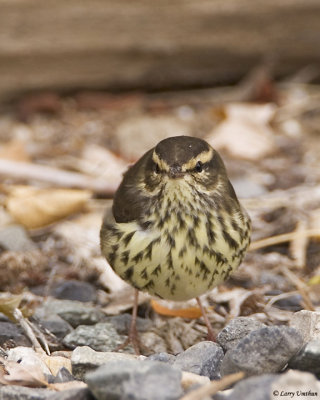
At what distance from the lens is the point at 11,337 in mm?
3627

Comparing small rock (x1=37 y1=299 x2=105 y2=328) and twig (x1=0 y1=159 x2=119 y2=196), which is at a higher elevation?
twig (x1=0 y1=159 x2=119 y2=196)

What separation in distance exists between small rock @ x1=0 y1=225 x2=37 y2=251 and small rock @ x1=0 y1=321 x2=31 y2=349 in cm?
98

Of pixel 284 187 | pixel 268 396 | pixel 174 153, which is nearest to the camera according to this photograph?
pixel 268 396

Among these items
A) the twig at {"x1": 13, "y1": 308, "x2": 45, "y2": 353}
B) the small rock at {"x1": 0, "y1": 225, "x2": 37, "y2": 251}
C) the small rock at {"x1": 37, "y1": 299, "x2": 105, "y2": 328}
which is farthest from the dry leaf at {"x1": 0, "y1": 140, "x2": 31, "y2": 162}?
the twig at {"x1": 13, "y1": 308, "x2": 45, "y2": 353}

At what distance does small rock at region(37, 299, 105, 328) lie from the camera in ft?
12.8

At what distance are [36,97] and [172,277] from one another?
325 centimetres

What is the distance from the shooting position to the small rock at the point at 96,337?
3.66m

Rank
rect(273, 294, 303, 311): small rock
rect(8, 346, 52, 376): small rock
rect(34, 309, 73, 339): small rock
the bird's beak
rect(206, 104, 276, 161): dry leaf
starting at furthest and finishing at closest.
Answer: rect(206, 104, 276, 161): dry leaf, rect(273, 294, 303, 311): small rock, rect(34, 309, 73, 339): small rock, the bird's beak, rect(8, 346, 52, 376): small rock

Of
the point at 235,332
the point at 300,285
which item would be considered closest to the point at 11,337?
the point at 235,332

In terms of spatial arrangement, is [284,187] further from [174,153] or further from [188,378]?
[188,378]

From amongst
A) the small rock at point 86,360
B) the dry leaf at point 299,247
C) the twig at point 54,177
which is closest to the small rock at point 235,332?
the small rock at point 86,360

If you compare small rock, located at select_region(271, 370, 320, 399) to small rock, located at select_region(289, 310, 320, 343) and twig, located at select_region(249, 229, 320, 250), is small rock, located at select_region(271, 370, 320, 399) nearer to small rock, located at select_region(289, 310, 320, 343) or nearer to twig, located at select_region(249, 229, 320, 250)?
small rock, located at select_region(289, 310, 320, 343)

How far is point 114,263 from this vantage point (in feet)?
12.1

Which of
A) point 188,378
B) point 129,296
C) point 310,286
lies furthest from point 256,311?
point 188,378
